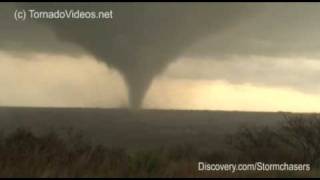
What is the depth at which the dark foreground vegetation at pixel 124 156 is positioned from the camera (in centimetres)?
781

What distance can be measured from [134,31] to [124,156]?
5.52 feet

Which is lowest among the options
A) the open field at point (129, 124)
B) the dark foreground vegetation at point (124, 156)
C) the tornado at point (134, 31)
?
the dark foreground vegetation at point (124, 156)

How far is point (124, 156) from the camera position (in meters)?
7.89

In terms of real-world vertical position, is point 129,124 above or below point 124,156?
above

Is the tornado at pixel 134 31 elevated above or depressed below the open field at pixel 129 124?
above

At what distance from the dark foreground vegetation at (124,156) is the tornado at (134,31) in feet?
2.52

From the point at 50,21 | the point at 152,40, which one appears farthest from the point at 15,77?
the point at 152,40

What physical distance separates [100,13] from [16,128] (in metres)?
1.89

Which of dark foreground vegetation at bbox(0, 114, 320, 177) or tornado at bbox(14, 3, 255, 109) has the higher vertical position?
tornado at bbox(14, 3, 255, 109)

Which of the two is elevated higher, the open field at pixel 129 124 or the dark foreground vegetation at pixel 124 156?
the open field at pixel 129 124

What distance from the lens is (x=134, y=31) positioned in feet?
25.6

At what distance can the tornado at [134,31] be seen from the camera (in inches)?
306

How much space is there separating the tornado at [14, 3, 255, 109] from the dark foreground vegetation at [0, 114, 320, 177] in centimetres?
77

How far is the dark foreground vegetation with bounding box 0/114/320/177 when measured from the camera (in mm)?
7809
